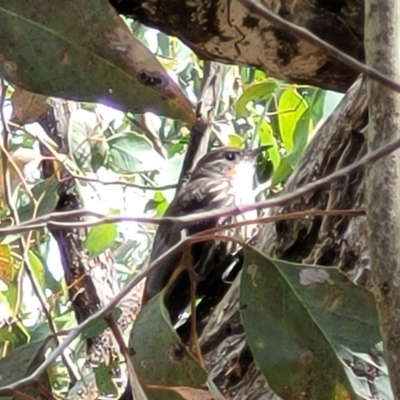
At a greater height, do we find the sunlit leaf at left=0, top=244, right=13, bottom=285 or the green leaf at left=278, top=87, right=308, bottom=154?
the green leaf at left=278, top=87, right=308, bottom=154

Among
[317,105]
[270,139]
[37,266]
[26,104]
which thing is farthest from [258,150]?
[26,104]

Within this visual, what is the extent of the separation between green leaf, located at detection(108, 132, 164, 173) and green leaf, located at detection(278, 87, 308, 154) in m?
0.25

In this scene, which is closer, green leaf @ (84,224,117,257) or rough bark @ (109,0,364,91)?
rough bark @ (109,0,364,91)

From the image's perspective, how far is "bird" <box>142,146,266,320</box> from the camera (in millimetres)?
1306

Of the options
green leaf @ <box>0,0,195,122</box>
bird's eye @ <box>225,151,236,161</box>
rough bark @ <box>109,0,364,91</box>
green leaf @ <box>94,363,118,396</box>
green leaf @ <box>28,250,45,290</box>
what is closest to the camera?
green leaf @ <box>0,0,195,122</box>

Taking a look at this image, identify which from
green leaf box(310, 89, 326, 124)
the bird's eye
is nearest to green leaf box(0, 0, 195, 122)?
green leaf box(310, 89, 326, 124)

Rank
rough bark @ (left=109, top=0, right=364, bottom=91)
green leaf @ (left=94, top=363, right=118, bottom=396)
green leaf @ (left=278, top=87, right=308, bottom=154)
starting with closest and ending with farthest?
rough bark @ (left=109, top=0, right=364, bottom=91), green leaf @ (left=94, top=363, right=118, bottom=396), green leaf @ (left=278, top=87, right=308, bottom=154)

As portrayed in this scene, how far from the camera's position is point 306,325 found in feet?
1.58

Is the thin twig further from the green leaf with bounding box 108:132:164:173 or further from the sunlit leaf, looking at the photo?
the green leaf with bounding box 108:132:164:173

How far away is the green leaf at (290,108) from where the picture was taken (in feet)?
3.51

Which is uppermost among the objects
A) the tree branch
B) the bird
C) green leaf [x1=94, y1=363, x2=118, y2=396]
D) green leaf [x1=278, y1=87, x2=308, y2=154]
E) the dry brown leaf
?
the tree branch

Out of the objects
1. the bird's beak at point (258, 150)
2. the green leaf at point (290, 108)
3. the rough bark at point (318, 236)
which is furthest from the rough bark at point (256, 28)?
the bird's beak at point (258, 150)

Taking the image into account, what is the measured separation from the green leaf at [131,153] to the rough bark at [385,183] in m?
0.91

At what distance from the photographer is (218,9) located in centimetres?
67
